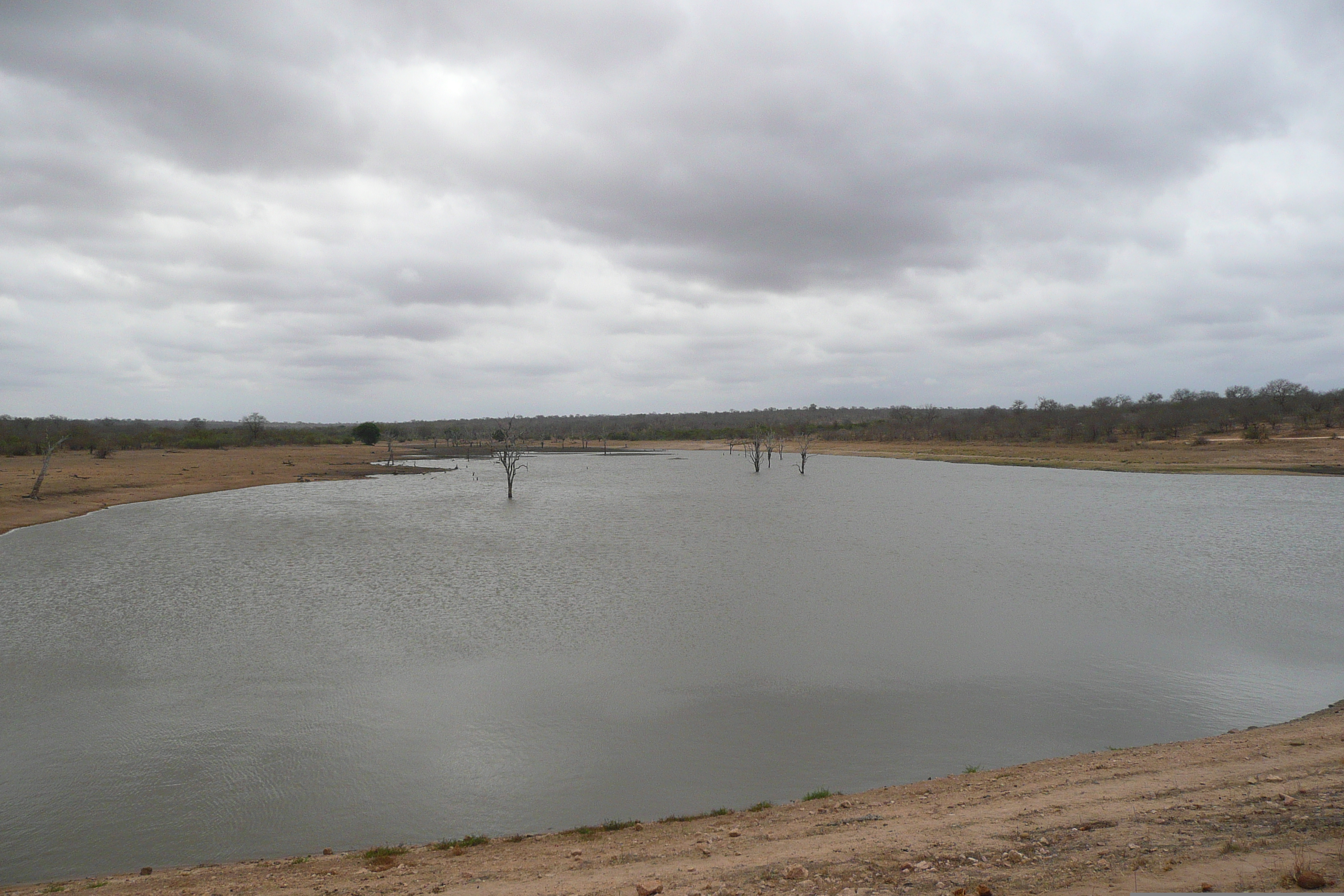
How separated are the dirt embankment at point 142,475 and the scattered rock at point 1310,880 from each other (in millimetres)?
39872

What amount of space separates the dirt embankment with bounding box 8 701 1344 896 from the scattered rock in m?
0.03

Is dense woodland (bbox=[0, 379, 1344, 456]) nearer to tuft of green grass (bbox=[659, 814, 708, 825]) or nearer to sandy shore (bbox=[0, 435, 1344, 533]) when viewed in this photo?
sandy shore (bbox=[0, 435, 1344, 533])

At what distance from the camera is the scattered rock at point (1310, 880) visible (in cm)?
463

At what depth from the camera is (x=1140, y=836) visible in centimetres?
591

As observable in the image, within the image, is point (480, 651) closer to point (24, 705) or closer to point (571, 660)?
point (571, 660)

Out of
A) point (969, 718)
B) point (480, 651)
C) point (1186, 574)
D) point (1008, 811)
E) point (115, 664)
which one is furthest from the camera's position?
point (1186, 574)

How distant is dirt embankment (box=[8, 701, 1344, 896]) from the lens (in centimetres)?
531

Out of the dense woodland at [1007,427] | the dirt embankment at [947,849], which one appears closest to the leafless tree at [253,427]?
the dense woodland at [1007,427]

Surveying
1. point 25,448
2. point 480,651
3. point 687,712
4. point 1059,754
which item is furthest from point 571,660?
point 25,448

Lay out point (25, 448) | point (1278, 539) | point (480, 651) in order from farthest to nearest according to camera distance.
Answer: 1. point (25, 448)
2. point (1278, 539)
3. point (480, 651)

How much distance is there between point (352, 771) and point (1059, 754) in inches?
376

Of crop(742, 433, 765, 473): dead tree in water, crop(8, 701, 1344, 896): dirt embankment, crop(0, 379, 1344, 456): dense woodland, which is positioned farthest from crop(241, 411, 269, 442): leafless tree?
crop(8, 701, 1344, 896): dirt embankment

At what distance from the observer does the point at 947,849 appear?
19.6 feet

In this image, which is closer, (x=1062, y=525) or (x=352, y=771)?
(x=352, y=771)
